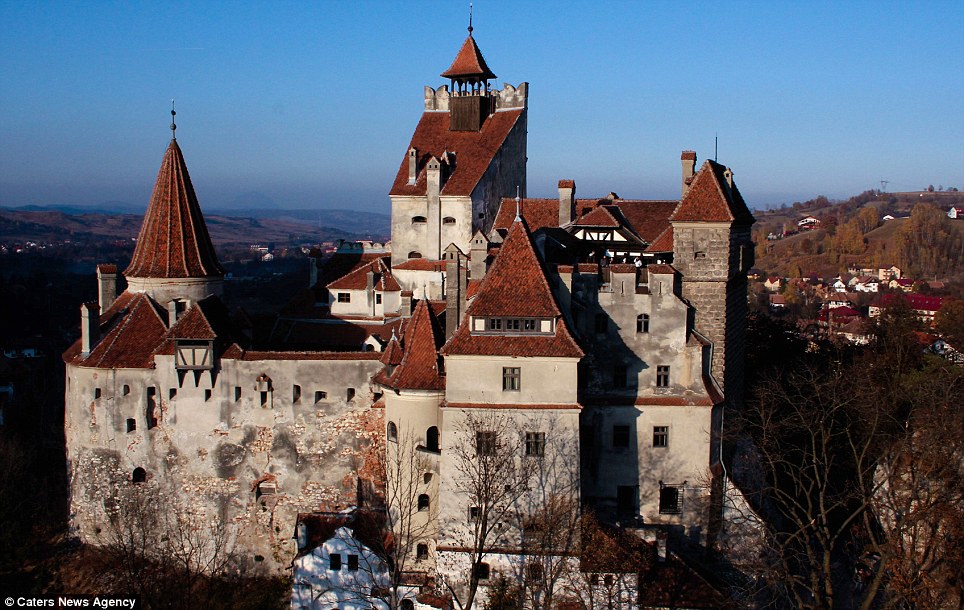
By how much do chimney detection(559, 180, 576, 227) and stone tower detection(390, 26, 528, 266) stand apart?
3955mm

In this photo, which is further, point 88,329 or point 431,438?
point 88,329

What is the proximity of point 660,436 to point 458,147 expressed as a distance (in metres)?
27.1

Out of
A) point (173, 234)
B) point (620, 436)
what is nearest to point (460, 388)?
point (620, 436)

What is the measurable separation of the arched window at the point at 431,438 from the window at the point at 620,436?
8264 mm

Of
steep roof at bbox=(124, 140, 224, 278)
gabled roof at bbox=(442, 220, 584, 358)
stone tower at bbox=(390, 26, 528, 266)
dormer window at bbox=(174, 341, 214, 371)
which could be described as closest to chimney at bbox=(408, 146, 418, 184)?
stone tower at bbox=(390, 26, 528, 266)

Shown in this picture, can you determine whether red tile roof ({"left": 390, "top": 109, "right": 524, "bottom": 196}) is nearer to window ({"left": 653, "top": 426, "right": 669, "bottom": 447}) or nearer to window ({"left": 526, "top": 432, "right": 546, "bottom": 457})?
window ({"left": 653, "top": 426, "right": 669, "bottom": 447})

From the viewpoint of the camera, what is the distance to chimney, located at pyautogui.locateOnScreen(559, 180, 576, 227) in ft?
191

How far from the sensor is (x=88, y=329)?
5062 cm

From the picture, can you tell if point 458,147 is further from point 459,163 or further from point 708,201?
point 708,201

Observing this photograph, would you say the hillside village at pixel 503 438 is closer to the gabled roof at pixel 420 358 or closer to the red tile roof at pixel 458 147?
the gabled roof at pixel 420 358

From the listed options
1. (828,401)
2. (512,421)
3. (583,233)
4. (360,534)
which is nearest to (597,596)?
(512,421)

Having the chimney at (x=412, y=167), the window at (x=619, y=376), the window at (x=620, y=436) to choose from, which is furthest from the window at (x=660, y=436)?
the chimney at (x=412, y=167)

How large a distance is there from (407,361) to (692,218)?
15158 millimetres

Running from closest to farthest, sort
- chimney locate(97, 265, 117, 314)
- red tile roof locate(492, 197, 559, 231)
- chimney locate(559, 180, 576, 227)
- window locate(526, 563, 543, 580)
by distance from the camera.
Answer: window locate(526, 563, 543, 580), chimney locate(97, 265, 117, 314), chimney locate(559, 180, 576, 227), red tile roof locate(492, 197, 559, 231)
